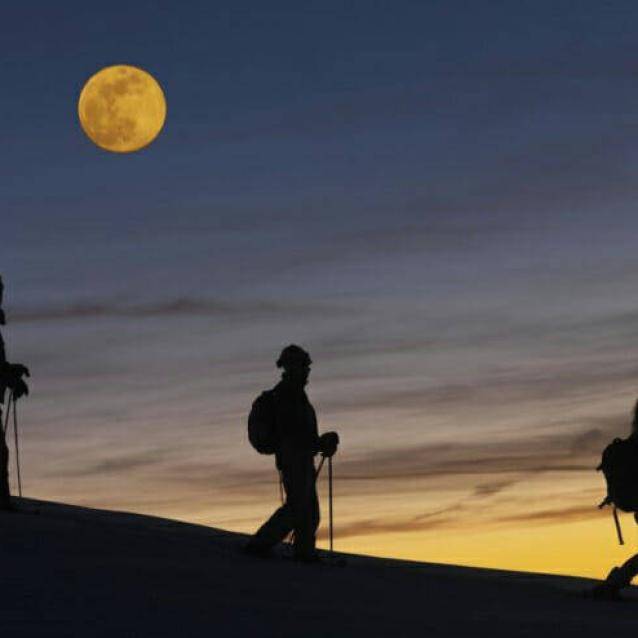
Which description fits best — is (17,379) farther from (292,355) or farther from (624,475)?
(624,475)

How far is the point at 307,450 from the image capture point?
16281mm

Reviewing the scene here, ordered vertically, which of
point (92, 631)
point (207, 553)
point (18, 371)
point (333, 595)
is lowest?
point (92, 631)

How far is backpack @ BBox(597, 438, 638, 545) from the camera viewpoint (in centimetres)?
1507

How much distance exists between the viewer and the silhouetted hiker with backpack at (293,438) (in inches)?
638

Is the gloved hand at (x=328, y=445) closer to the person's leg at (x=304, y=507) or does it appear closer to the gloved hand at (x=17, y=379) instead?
the person's leg at (x=304, y=507)

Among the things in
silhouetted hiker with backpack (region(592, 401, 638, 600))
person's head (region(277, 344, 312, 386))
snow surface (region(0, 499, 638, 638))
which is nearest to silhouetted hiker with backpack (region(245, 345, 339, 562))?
person's head (region(277, 344, 312, 386))

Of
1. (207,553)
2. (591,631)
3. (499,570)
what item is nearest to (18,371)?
(207,553)

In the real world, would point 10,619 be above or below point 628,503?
below

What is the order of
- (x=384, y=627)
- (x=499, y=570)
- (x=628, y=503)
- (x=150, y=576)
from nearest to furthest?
(x=384, y=627)
(x=150, y=576)
(x=628, y=503)
(x=499, y=570)

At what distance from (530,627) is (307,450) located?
4051mm

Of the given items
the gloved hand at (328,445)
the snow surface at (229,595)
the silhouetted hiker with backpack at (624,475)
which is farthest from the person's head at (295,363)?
the silhouetted hiker with backpack at (624,475)

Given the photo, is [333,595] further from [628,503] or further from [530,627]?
[628,503]

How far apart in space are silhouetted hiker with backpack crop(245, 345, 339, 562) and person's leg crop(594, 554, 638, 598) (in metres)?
2.71

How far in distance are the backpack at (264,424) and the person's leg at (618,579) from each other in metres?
3.26
